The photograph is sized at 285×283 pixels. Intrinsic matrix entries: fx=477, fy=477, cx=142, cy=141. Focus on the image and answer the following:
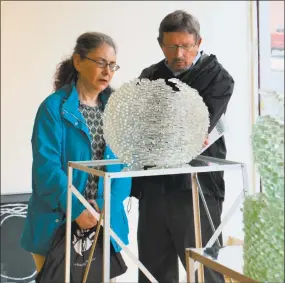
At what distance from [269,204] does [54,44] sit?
82.1 inches

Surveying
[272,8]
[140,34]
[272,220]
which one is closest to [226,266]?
[272,220]

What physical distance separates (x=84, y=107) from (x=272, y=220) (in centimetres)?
90

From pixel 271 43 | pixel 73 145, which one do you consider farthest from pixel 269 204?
pixel 271 43

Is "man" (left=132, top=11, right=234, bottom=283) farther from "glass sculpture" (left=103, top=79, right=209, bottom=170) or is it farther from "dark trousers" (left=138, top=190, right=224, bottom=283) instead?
"glass sculpture" (left=103, top=79, right=209, bottom=170)

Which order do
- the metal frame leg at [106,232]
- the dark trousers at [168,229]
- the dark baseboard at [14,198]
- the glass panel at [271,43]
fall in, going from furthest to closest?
the glass panel at [271,43] < the dark baseboard at [14,198] < the dark trousers at [168,229] < the metal frame leg at [106,232]

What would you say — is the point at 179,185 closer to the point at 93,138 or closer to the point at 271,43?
the point at 93,138

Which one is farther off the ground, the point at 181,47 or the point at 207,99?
the point at 181,47

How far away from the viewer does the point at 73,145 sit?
4.92 feet

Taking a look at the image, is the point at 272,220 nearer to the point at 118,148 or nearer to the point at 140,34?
the point at 118,148

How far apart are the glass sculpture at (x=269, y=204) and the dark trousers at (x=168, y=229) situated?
0.78 m

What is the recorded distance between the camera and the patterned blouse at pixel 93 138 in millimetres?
1523

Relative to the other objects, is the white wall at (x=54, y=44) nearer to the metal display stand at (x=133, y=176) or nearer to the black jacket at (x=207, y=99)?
the black jacket at (x=207, y=99)

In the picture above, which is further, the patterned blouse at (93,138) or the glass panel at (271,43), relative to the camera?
the glass panel at (271,43)

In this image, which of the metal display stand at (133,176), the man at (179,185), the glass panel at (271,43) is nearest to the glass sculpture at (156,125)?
the metal display stand at (133,176)
